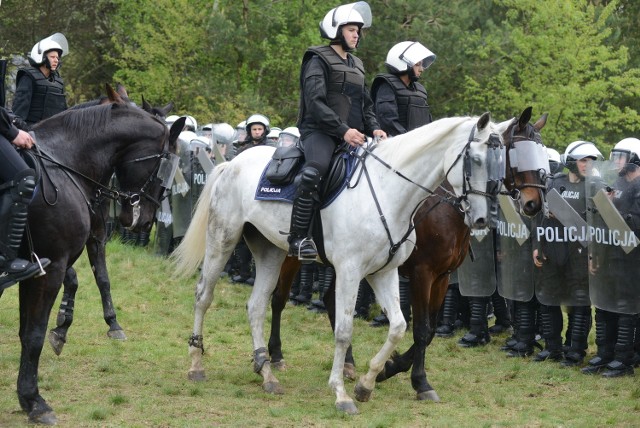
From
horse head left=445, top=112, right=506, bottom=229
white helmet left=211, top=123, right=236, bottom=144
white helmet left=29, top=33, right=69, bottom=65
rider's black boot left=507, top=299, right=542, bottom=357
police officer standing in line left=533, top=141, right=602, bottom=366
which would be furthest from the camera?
white helmet left=211, top=123, right=236, bottom=144

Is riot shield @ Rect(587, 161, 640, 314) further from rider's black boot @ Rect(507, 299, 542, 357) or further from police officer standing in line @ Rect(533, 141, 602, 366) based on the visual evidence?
rider's black boot @ Rect(507, 299, 542, 357)

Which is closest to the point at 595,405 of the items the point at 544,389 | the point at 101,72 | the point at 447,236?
the point at 544,389

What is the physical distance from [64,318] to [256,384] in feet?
7.16

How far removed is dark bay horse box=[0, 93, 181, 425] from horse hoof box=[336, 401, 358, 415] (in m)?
2.23

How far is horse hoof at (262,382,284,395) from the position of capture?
981 centimetres

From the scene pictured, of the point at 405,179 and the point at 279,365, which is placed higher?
the point at 405,179

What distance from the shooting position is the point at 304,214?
921 cm

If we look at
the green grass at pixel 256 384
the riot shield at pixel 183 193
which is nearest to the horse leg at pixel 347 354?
the green grass at pixel 256 384

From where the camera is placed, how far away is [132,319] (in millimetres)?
13727

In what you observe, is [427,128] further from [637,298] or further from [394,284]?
[637,298]

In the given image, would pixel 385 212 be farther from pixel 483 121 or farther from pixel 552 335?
pixel 552 335

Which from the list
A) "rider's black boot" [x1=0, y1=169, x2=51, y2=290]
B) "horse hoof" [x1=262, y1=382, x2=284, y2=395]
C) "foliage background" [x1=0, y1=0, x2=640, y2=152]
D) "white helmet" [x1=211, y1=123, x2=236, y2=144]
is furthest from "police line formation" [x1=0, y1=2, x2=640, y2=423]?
"foliage background" [x1=0, y1=0, x2=640, y2=152]

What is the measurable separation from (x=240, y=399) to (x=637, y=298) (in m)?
3.72

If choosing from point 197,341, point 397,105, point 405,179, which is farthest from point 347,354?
point 397,105
